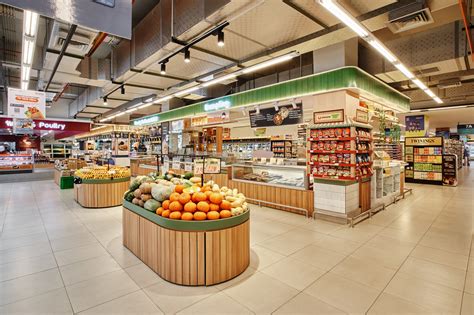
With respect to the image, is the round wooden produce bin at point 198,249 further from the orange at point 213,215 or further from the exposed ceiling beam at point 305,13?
the exposed ceiling beam at point 305,13

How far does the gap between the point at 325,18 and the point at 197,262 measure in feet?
13.5

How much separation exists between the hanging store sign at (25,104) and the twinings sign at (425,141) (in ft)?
50.6

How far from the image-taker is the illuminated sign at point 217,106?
9.38 m

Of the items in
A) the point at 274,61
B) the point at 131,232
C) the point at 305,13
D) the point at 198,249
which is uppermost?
the point at 305,13

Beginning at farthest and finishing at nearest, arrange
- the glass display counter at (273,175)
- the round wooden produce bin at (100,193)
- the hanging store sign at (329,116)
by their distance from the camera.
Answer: the round wooden produce bin at (100,193) < the glass display counter at (273,175) < the hanging store sign at (329,116)

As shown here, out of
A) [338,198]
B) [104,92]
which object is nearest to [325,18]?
[338,198]

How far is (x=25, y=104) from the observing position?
799cm

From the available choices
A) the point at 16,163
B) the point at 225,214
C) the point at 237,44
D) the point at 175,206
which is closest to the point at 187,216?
the point at 175,206

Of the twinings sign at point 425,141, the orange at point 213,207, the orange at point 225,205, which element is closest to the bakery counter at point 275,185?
the orange at point 225,205

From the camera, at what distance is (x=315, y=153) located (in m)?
6.14

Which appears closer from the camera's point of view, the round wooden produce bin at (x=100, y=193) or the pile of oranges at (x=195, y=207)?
the pile of oranges at (x=195, y=207)

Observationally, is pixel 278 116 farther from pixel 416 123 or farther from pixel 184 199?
pixel 416 123

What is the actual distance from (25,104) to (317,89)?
897 cm

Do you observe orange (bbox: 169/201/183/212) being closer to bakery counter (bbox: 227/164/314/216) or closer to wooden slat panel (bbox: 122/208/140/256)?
wooden slat panel (bbox: 122/208/140/256)
